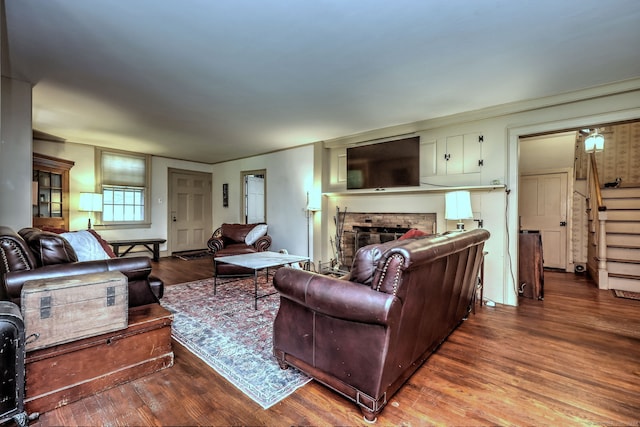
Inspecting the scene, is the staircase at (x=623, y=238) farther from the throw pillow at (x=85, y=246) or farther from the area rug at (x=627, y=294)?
the throw pillow at (x=85, y=246)

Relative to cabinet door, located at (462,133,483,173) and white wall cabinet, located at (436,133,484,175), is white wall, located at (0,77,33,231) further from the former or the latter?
cabinet door, located at (462,133,483,173)

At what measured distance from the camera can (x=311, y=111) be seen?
3.69 m

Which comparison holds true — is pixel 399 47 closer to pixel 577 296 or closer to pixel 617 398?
pixel 617 398

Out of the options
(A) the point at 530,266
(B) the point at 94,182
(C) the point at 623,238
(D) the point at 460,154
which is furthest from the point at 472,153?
(B) the point at 94,182

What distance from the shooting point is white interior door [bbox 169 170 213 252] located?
6934 mm

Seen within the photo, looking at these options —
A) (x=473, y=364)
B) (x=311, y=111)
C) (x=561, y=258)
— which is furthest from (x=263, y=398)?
(x=561, y=258)

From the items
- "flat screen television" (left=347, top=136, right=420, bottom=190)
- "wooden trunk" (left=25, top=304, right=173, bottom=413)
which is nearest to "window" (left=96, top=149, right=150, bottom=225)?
"flat screen television" (left=347, top=136, right=420, bottom=190)

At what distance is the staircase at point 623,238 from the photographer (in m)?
3.93

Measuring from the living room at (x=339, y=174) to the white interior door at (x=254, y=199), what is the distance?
29cm

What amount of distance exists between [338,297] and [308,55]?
6.53ft

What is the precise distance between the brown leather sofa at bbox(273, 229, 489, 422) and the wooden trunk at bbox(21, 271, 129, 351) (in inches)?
37.9

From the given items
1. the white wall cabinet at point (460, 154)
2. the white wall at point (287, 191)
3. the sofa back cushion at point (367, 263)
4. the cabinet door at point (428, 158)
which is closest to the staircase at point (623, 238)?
the white wall cabinet at point (460, 154)

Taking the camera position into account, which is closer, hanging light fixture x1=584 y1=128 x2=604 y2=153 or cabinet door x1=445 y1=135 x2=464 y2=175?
cabinet door x1=445 y1=135 x2=464 y2=175

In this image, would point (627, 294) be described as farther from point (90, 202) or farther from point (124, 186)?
point (124, 186)
